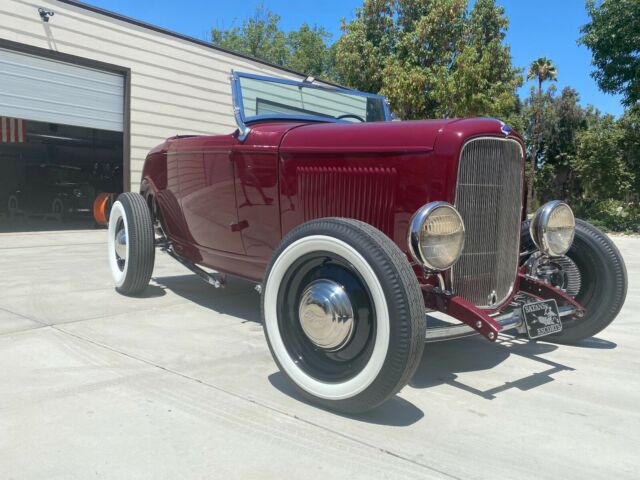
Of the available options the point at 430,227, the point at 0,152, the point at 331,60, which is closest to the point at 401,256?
the point at 430,227

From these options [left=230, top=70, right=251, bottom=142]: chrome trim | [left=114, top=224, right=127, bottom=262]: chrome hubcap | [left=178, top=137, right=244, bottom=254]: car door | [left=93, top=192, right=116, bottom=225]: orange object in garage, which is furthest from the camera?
[left=93, top=192, right=116, bottom=225]: orange object in garage

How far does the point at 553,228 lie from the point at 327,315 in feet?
5.28

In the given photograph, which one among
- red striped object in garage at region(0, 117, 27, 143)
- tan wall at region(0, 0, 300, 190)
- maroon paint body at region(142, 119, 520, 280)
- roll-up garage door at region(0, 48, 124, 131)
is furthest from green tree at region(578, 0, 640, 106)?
Result: red striped object in garage at region(0, 117, 27, 143)

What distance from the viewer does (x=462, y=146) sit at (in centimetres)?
271

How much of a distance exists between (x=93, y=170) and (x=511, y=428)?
18902 mm

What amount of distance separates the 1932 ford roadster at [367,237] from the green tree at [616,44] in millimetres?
14560

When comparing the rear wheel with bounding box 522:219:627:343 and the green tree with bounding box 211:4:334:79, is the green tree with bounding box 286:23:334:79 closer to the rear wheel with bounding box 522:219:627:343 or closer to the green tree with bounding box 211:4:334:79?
the green tree with bounding box 211:4:334:79

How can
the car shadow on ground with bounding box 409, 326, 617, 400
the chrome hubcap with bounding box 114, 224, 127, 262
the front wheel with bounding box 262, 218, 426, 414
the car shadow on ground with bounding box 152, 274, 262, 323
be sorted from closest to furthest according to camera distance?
the front wheel with bounding box 262, 218, 426, 414, the car shadow on ground with bounding box 409, 326, 617, 400, the car shadow on ground with bounding box 152, 274, 262, 323, the chrome hubcap with bounding box 114, 224, 127, 262

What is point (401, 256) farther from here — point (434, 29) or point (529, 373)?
point (434, 29)

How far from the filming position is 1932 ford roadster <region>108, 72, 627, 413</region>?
7.57 ft

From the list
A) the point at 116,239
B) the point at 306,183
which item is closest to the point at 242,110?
the point at 306,183

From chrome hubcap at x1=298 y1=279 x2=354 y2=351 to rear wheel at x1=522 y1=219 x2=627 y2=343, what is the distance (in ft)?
5.46

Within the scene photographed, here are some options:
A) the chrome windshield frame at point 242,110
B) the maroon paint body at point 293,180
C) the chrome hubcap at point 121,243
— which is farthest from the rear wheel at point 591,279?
the chrome hubcap at point 121,243

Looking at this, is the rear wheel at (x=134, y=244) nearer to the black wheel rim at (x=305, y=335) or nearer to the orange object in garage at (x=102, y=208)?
the black wheel rim at (x=305, y=335)
